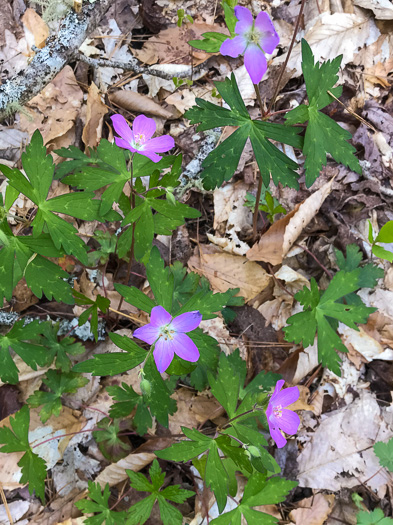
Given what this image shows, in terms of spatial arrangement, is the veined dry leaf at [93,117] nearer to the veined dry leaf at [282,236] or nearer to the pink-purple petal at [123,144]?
the pink-purple petal at [123,144]

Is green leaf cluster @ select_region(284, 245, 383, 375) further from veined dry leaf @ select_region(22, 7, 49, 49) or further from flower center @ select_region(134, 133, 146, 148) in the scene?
veined dry leaf @ select_region(22, 7, 49, 49)

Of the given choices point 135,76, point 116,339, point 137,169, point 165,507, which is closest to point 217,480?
point 165,507

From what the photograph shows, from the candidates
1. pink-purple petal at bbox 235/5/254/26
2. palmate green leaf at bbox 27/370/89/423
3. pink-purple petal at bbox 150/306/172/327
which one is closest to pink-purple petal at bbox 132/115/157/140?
pink-purple petal at bbox 235/5/254/26

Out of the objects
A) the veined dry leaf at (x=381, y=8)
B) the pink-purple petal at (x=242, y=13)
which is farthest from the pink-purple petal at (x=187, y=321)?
the veined dry leaf at (x=381, y=8)

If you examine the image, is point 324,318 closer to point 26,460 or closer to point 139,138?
point 139,138

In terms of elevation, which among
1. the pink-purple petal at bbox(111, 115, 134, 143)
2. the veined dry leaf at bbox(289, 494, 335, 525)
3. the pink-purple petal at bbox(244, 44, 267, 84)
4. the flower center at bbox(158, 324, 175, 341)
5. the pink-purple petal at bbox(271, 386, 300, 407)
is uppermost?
the pink-purple petal at bbox(244, 44, 267, 84)

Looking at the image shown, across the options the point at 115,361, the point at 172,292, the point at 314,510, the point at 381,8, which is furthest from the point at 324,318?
the point at 381,8
